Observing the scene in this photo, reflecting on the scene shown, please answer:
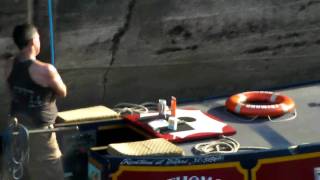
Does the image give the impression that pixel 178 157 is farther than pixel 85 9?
No

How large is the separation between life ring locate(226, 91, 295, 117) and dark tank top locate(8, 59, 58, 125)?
1.69 metres

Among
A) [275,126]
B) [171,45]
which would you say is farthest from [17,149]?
[171,45]

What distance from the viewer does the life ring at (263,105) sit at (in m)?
7.05

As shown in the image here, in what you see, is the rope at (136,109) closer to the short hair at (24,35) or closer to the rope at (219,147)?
the rope at (219,147)

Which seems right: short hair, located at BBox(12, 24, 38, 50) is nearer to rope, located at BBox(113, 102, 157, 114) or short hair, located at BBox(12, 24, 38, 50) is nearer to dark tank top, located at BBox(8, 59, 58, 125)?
dark tank top, located at BBox(8, 59, 58, 125)

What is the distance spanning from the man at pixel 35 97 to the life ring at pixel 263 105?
163 centimetres

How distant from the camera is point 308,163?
6.36 metres

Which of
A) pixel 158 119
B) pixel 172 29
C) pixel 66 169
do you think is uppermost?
pixel 172 29

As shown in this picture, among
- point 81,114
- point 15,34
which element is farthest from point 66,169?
point 15,34

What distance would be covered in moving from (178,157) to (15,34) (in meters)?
1.69

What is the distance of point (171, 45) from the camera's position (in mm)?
9289

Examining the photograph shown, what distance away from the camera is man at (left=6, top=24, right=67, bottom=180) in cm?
639

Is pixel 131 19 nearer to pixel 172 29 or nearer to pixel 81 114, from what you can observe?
pixel 172 29

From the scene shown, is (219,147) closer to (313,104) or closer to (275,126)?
(275,126)
